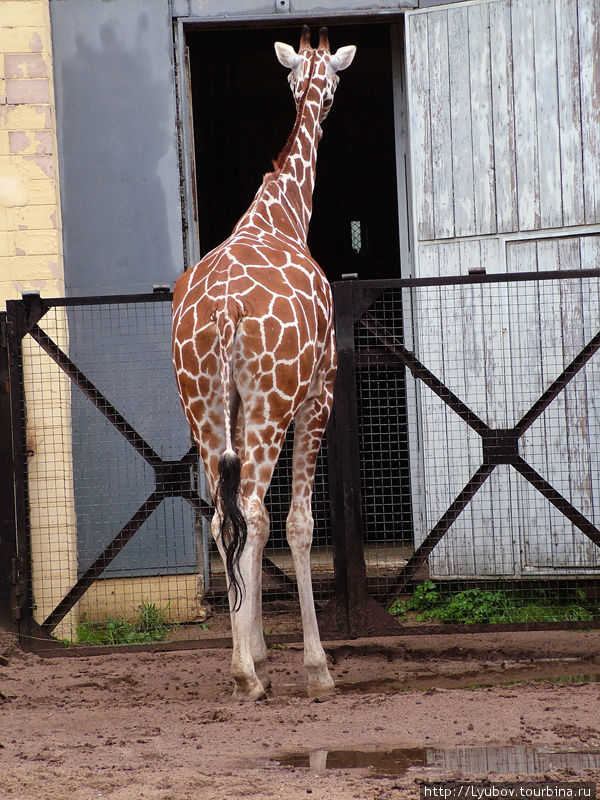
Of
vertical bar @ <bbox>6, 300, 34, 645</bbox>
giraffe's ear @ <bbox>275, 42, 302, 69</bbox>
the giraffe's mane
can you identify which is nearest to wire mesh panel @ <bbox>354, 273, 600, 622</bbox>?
the giraffe's mane

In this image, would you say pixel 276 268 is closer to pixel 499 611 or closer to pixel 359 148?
pixel 499 611

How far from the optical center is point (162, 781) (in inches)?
130

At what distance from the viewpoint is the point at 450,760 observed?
3457 mm

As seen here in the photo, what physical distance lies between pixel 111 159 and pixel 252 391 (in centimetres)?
280

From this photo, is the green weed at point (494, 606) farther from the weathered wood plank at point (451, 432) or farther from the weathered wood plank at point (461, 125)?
the weathered wood plank at point (461, 125)

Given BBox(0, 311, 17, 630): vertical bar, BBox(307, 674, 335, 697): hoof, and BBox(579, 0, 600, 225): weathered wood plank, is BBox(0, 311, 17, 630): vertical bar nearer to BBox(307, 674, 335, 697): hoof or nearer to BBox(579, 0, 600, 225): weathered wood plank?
BBox(307, 674, 335, 697): hoof

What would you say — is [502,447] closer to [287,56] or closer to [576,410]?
[576,410]

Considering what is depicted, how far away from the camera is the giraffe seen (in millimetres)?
4316

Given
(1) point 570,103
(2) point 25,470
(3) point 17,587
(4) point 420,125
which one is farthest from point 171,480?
(1) point 570,103

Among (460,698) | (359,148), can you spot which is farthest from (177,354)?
(359,148)

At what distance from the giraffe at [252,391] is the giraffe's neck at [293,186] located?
246 millimetres

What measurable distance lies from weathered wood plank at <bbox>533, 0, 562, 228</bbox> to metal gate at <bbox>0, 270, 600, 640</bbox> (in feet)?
1.67

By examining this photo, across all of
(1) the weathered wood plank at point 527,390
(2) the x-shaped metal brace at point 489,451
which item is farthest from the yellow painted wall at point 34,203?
(1) the weathered wood plank at point 527,390

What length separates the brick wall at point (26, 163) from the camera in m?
6.22
